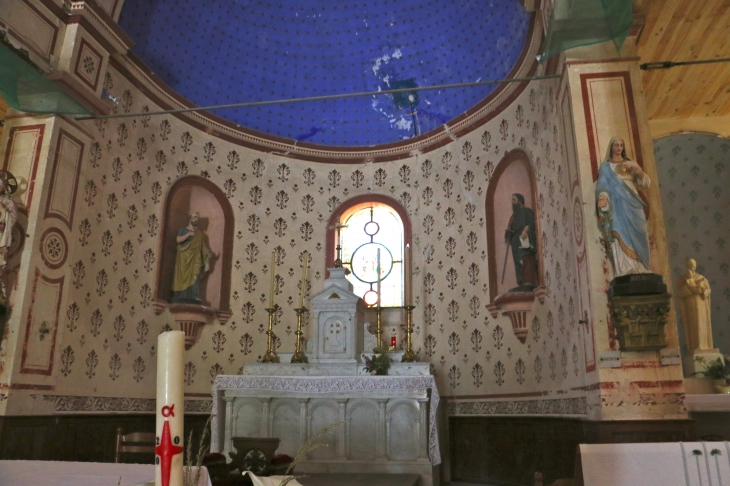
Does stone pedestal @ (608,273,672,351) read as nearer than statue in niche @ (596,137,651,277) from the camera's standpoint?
Yes

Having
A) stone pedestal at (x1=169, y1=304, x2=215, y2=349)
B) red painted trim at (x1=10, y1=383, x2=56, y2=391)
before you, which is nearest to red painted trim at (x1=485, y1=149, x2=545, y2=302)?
stone pedestal at (x1=169, y1=304, x2=215, y2=349)

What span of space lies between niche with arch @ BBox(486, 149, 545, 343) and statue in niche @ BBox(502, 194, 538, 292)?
0.16ft

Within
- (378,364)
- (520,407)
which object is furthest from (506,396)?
(378,364)

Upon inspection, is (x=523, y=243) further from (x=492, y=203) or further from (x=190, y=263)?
(x=190, y=263)

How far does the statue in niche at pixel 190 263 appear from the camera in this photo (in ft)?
33.1

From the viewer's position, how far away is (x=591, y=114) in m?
6.41

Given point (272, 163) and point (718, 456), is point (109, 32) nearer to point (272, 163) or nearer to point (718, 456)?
point (272, 163)

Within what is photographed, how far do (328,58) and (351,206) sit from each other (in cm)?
304

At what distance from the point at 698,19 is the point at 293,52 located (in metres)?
7.28

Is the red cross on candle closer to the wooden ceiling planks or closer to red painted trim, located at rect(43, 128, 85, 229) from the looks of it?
the wooden ceiling planks

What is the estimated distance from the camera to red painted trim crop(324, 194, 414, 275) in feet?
37.5

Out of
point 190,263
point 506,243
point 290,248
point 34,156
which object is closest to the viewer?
point 34,156

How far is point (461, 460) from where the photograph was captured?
9578mm

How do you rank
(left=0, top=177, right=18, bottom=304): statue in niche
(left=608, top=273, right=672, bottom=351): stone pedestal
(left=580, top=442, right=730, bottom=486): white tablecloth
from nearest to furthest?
(left=580, top=442, right=730, bottom=486): white tablecloth, (left=608, top=273, right=672, bottom=351): stone pedestal, (left=0, top=177, right=18, bottom=304): statue in niche
